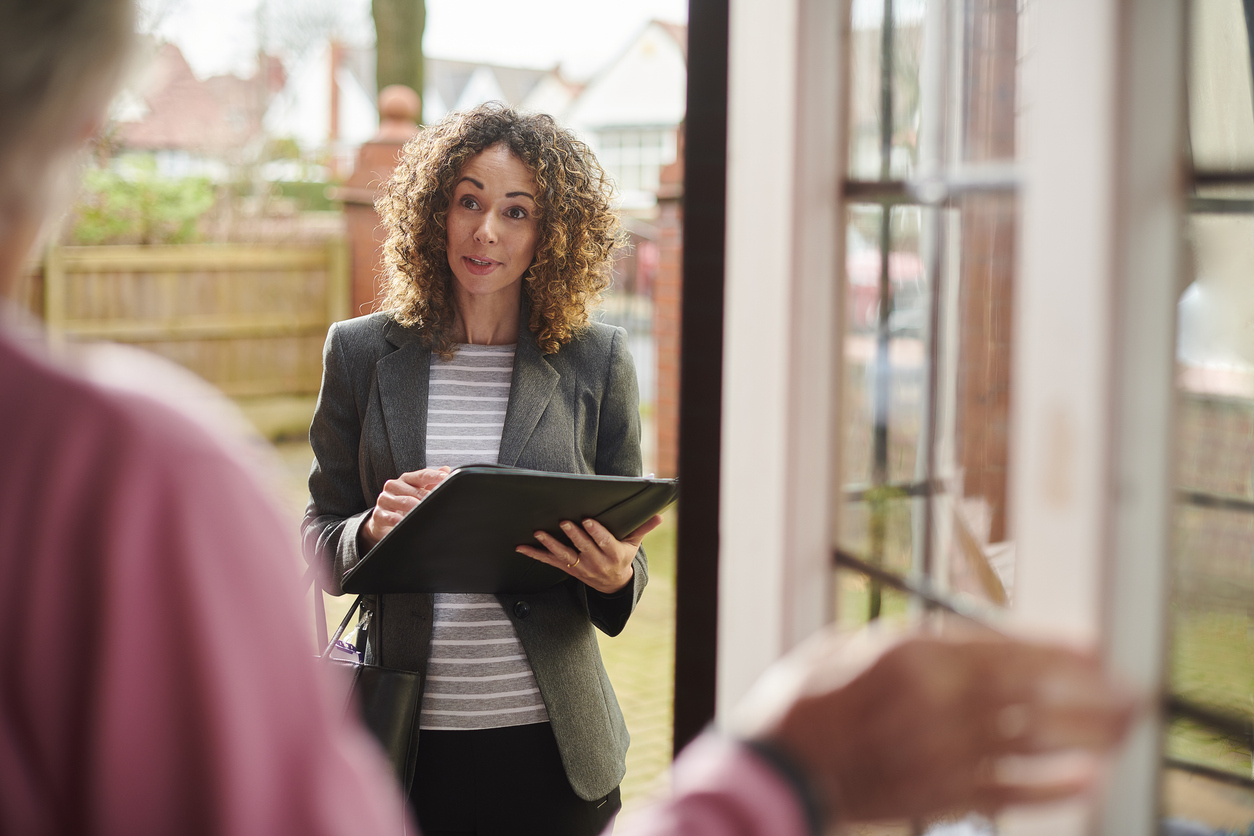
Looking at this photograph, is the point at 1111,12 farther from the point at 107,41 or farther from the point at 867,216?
the point at 107,41

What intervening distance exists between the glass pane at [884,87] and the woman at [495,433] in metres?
0.74

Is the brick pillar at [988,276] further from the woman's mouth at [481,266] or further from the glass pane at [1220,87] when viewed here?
the woman's mouth at [481,266]

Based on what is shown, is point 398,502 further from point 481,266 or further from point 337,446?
point 481,266

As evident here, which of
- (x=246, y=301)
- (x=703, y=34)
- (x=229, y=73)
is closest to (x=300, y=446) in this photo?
(x=246, y=301)

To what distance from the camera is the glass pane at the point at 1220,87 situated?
711 mm

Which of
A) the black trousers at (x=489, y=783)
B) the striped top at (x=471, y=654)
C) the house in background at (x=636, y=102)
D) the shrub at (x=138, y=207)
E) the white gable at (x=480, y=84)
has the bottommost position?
the black trousers at (x=489, y=783)

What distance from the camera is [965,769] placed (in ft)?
1.94

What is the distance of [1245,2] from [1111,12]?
1.35 feet

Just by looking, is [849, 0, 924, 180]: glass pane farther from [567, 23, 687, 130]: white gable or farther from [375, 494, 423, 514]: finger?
[567, 23, 687, 130]: white gable

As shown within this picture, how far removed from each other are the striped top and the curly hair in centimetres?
15

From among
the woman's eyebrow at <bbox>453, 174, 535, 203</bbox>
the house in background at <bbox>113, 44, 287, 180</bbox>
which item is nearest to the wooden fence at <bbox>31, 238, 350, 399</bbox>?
the house in background at <bbox>113, 44, 287, 180</bbox>

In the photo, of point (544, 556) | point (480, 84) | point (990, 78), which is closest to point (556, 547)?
point (544, 556)

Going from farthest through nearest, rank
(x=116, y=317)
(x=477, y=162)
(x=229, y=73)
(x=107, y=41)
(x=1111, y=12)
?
1. (x=229, y=73)
2. (x=116, y=317)
3. (x=477, y=162)
4. (x=1111, y=12)
5. (x=107, y=41)

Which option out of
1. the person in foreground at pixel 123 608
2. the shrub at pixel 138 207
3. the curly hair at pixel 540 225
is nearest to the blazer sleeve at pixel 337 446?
the curly hair at pixel 540 225
